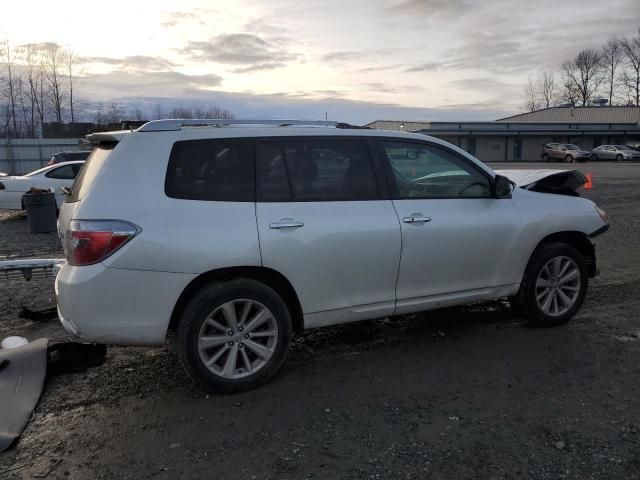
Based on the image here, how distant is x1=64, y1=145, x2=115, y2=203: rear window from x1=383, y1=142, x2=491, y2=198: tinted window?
84.3 inches

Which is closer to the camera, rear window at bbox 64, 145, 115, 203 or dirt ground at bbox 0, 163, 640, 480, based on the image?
dirt ground at bbox 0, 163, 640, 480

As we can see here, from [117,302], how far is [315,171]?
1.69 metres

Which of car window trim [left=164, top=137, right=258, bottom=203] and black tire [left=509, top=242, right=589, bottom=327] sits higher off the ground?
car window trim [left=164, top=137, right=258, bottom=203]

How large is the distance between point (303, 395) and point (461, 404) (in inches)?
42.8

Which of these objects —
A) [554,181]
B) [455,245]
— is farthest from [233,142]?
[554,181]

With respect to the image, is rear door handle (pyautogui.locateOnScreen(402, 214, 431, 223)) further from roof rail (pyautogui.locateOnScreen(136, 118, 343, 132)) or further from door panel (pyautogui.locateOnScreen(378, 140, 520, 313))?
roof rail (pyautogui.locateOnScreen(136, 118, 343, 132))

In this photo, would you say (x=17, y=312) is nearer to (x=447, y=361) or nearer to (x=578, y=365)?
(x=447, y=361)

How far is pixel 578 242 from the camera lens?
5199mm

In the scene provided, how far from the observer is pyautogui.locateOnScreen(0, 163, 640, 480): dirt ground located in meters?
2.96

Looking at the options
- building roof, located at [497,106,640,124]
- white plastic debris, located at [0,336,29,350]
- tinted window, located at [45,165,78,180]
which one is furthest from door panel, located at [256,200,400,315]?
building roof, located at [497,106,640,124]

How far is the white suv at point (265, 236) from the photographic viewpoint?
3.47 m

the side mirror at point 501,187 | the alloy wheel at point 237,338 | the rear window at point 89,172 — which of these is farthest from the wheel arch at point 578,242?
the rear window at point 89,172

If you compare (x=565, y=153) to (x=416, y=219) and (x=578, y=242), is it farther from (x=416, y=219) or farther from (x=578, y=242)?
(x=416, y=219)

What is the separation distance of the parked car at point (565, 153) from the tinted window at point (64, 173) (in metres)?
45.1
